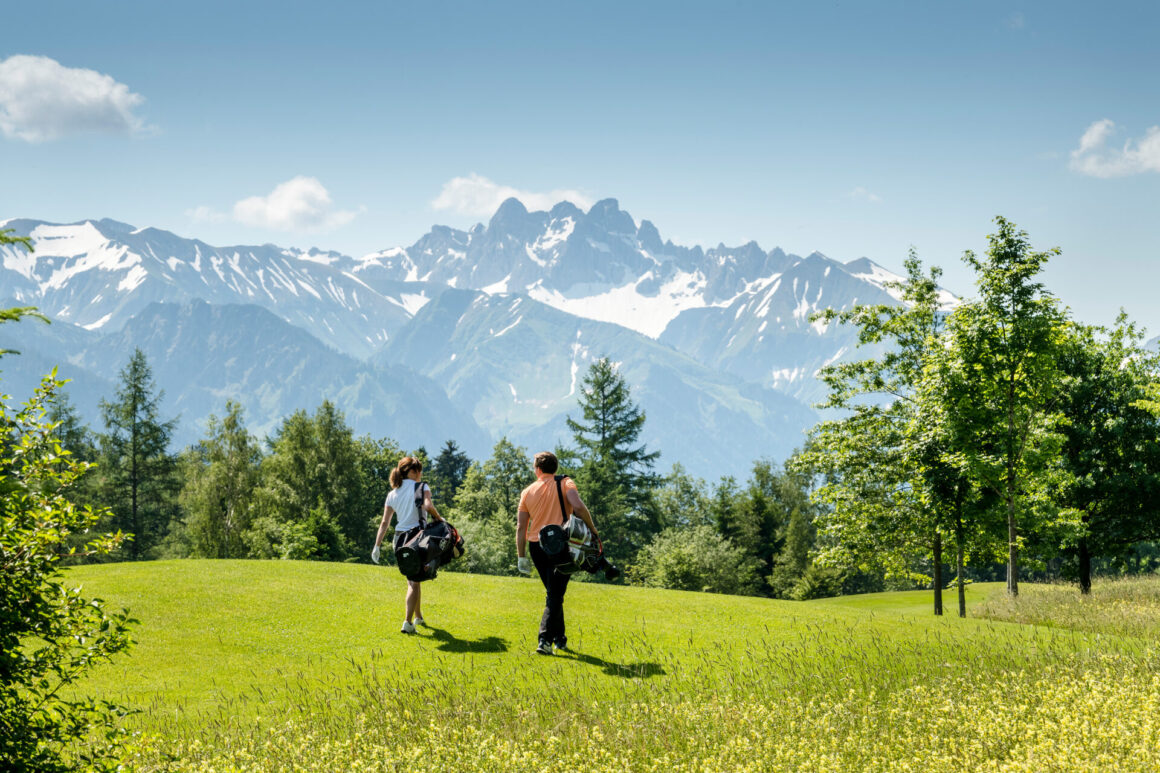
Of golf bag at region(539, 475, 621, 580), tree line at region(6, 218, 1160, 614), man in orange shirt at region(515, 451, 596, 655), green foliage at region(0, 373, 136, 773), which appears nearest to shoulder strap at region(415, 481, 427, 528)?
man in orange shirt at region(515, 451, 596, 655)

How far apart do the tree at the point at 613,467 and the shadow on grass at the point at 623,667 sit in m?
51.9

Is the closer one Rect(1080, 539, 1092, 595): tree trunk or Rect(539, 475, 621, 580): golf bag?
Rect(539, 475, 621, 580): golf bag

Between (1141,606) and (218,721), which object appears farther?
(1141,606)

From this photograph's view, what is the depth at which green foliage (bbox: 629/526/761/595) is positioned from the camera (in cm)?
5500

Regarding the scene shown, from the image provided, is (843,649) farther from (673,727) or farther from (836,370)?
(836,370)

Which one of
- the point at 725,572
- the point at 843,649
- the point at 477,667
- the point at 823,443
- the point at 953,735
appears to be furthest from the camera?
the point at 725,572

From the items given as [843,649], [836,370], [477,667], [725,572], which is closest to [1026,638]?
[843,649]

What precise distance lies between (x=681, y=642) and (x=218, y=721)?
751cm

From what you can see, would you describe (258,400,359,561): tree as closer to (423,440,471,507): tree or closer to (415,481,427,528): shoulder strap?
(423,440,471,507): tree

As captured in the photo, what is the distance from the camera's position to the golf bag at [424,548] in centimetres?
1301

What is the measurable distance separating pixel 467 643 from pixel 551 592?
2.48m

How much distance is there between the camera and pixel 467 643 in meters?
13.6

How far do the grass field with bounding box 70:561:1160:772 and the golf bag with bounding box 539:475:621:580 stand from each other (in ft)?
5.28

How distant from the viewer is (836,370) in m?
29.1
